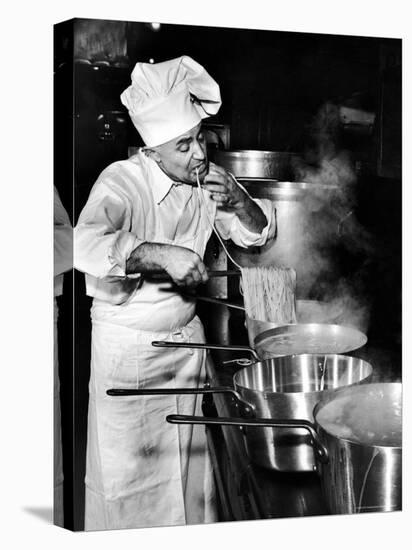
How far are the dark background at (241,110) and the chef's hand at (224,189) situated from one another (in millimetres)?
102

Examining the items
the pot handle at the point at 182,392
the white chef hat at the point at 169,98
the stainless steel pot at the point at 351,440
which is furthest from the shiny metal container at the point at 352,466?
the white chef hat at the point at 169,98

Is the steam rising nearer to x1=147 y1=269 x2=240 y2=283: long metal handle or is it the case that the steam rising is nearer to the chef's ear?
x1=147 y1=269 x2=240 y2=283: long metal handle

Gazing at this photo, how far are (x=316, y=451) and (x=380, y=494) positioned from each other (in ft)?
1.72

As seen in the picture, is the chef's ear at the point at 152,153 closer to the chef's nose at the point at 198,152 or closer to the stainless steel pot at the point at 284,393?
the chef's nose at the point at 198,152

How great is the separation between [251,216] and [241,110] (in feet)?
1.15

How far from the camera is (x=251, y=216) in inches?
120

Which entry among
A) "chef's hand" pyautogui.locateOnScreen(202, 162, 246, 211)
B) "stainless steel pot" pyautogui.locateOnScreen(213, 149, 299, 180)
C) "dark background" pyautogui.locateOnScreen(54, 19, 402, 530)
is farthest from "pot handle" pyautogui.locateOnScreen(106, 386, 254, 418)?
"stainless steel pot" pyautogui.locateOnScreen(213, 149, 299, 180)

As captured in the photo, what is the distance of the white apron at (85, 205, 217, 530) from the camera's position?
284 cm

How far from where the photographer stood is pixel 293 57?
3078 millimetres

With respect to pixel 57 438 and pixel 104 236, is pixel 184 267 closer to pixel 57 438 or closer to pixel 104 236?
pixel 104 236

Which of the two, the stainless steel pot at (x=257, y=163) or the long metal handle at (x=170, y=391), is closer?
the long metal handle at (x=170, y=391)

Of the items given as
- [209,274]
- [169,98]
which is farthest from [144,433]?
[169,98]

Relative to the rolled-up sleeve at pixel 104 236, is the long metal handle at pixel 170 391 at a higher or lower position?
lower

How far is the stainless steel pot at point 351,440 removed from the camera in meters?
2.52
